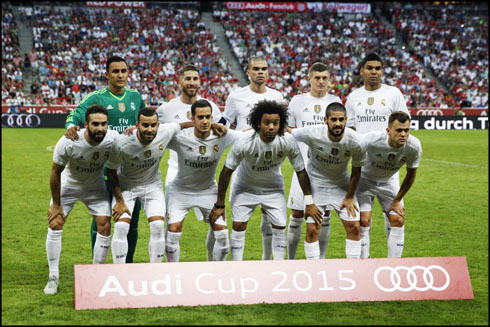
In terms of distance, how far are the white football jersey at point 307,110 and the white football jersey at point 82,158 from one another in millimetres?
2260

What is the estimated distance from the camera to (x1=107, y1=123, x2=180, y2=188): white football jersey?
5.92m

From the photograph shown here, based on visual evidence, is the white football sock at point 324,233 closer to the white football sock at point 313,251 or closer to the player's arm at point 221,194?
the white football sock at point 313,251

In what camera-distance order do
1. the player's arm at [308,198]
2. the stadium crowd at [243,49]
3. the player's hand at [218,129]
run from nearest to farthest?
the player's arm at [308,198] < the player's hand at [218,129] < the stadium crowd at [243,49]

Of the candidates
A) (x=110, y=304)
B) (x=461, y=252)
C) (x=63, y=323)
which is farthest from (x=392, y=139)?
(x=63, y=323)

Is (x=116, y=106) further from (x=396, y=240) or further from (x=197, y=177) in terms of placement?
(x=396, y=240)

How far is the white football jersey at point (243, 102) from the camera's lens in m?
7.14

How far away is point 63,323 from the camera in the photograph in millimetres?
4906

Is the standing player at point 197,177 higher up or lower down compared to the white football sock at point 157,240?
higher up

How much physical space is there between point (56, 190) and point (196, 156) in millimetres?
1452

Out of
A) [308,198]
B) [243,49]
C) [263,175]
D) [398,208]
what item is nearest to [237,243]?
[263,175]

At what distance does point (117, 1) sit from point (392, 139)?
3842 cm

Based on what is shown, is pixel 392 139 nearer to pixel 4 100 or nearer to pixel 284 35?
pixel 4 100

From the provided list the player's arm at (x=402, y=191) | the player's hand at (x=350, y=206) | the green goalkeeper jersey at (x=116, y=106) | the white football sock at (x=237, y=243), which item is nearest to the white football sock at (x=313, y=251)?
the player's hand at (x=350, y=206)

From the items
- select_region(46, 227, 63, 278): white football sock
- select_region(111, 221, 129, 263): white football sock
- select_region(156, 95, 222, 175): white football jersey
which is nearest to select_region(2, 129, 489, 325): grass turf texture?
select_region(46, 227, 63, 278): white football sock
